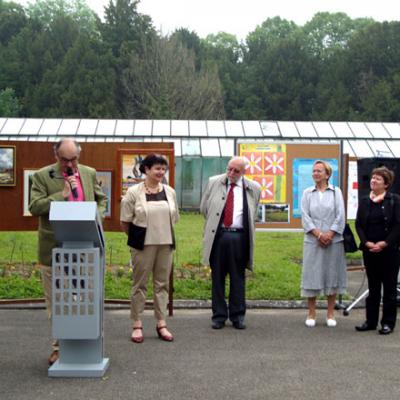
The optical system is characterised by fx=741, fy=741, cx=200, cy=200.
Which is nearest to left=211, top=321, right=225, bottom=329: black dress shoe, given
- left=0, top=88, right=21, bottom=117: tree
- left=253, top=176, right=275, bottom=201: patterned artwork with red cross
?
left=253, top=176, right=275, bottom=201: patterned artwork with red cross

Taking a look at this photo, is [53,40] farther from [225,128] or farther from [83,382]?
[83,382]

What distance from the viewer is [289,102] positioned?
6912 cm

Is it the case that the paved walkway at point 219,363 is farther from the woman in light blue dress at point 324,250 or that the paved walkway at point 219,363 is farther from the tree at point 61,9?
the tree at point 61,9

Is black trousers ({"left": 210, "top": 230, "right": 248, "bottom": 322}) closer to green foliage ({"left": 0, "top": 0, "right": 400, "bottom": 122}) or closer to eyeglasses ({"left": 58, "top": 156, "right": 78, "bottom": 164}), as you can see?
eyeglasses ({"left": 58, "top": 156, "right": 78, "bottom": 164})

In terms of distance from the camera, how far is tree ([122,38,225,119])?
49.9m

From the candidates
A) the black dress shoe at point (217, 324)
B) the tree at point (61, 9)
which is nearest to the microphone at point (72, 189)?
the black dress shoe at point (217, 324)

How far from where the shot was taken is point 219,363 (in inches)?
252

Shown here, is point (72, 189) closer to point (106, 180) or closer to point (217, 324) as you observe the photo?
point (217, 324)

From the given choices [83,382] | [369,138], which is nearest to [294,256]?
[83,382]

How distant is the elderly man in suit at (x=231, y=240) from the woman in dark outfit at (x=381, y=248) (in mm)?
1239

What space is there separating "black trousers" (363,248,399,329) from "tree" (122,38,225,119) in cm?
3851

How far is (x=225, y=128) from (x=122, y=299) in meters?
21.1

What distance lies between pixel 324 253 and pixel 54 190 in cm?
325

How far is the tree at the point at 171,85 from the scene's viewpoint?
164 ft
